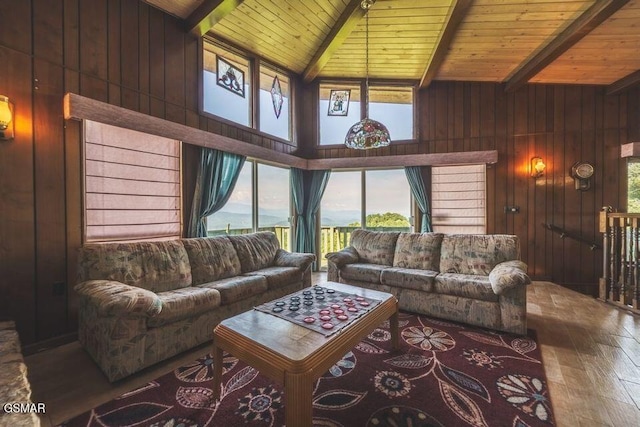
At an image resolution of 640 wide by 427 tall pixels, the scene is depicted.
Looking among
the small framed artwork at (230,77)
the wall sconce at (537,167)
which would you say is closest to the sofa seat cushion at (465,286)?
the wall sconce at (537,167)

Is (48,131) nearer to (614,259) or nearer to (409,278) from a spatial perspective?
(409,278)

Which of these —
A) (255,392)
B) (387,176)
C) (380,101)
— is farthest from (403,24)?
(255,392)

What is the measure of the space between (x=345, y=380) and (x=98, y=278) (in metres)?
2.20

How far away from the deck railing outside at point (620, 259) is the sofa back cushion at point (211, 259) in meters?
4.77

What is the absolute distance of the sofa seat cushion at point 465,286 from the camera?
2.77 m

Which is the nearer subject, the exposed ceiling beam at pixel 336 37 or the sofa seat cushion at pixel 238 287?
the sofa seat cushion at pixel 238 287

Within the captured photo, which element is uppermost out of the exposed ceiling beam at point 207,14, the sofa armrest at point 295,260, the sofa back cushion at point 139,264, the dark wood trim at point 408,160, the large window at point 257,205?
the exposed ceiling beam at point 207,14

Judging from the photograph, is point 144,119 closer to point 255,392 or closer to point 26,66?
point 26,66

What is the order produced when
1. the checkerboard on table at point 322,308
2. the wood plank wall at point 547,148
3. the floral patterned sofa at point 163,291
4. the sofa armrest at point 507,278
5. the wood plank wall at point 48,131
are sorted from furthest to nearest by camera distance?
the wood plank wall at point 547,148 < the sofa armrest at point 507,278 < the wood plank wall at point 48,131 < the floral patterned sofa at point 163,291 < the checkerboard on table at point 322,308

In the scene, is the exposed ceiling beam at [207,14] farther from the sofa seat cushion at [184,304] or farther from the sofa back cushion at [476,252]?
the sofa back cushion at [476,252]

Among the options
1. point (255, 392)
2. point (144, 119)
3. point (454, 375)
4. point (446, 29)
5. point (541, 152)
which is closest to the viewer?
point (255, 392)

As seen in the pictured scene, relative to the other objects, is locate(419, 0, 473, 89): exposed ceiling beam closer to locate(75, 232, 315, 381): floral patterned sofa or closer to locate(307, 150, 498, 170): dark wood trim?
locate(307, 150, 498, 170): dark wood trim

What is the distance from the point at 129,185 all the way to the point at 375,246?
3160 mm

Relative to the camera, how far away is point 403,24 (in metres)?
3.75
